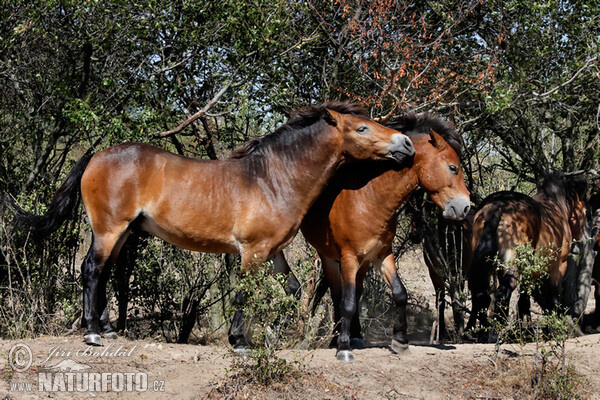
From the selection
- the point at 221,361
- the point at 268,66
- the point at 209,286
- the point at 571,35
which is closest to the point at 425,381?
the point at 221,361

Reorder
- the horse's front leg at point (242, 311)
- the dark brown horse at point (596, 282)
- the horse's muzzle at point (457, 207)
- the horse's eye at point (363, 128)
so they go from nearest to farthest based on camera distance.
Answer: the horse's front leg at point (242, 311) → the horse's muzzle at point (457, 207) → the horse's eye at point (363, 128) → the dark brown horse at point (596, 282)

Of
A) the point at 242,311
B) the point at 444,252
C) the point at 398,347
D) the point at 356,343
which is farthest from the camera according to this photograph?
the point at 444,252

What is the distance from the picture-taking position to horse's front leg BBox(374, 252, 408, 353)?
259 inches

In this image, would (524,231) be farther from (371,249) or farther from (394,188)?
(371,249)

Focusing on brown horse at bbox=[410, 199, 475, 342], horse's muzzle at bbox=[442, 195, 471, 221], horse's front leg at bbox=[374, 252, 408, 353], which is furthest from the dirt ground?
brown horse at bbox=[410, 199, 475, 342]

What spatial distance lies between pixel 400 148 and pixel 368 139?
333 millimetres

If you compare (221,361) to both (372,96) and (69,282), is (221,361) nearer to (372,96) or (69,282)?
(69,282)

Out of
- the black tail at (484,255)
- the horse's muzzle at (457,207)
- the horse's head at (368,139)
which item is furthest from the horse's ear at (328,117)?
the black tail at (484,255)

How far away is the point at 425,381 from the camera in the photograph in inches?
238

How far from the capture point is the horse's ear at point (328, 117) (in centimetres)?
658

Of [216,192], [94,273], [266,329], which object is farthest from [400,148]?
[94,273]

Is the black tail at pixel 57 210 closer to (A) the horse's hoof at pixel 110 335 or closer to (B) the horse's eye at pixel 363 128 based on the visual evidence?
(A) the horse's hoof at pixel 110 335

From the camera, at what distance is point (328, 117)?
6.62 meters

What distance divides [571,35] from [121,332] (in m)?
6.51
